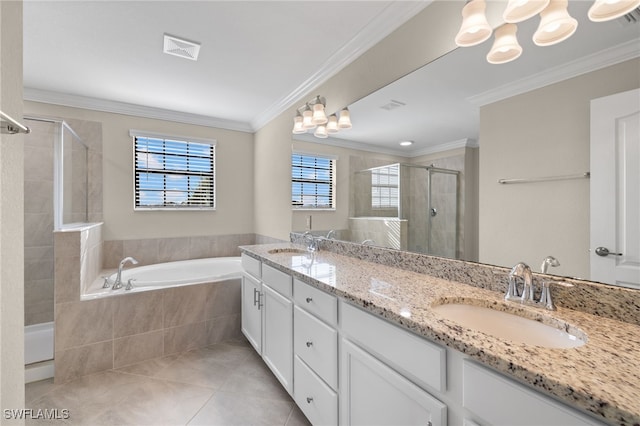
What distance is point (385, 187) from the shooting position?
2.00m

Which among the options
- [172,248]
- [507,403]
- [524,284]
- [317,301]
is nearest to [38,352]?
[172,248]

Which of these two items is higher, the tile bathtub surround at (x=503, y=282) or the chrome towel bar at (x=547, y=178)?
the chrome towel bar at (x=547, y=178)

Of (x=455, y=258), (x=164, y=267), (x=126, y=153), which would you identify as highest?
(x=126, y=153)

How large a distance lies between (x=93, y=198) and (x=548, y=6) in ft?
13.1

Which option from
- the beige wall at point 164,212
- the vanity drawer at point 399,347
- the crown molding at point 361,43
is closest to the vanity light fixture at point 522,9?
the crown molding at point 361,43

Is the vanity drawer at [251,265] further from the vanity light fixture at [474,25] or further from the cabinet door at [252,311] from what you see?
the vanity light fixture at [474,25]

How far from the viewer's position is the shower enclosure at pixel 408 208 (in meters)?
1.53

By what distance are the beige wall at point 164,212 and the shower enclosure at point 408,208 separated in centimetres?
231

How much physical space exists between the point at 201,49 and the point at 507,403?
261 centimetres

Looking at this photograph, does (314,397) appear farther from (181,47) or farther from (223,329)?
(181,47)

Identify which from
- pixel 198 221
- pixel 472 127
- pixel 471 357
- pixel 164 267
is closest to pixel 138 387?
pixel 164 267

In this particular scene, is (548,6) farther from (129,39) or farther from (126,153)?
(126,153)

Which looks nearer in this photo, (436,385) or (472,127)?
(436,385)

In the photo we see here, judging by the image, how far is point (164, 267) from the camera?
3.41m
